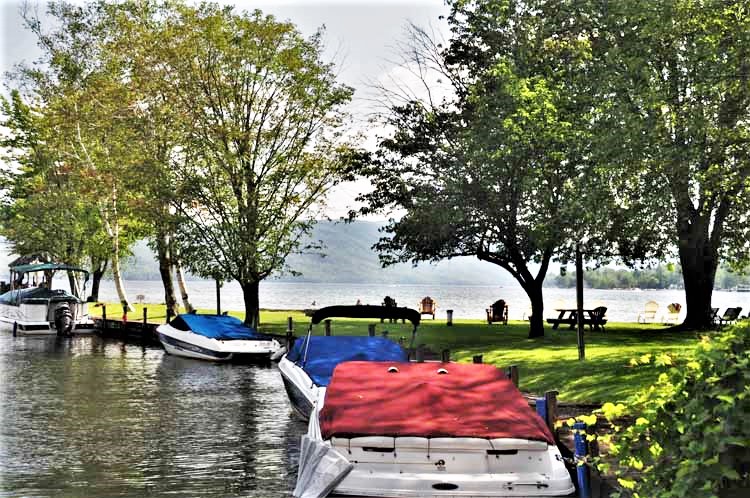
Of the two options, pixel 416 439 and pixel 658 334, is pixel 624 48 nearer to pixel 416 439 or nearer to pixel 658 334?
pixel 658 334

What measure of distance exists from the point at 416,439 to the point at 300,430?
859 centimetres

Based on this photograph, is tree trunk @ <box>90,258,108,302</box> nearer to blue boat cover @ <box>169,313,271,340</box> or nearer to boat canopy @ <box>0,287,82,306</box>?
boat canopy @ <box>0,287,82,306</box>

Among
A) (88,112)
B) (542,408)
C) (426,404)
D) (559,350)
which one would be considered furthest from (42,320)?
(542,408)

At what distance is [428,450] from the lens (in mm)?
10445

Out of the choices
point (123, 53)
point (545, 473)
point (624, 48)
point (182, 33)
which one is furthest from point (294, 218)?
point (545, 473)

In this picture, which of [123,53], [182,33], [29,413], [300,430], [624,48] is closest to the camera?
[300,430]

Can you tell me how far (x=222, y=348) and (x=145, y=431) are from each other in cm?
1431

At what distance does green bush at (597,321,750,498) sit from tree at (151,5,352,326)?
125 feet

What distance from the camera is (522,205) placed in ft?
116

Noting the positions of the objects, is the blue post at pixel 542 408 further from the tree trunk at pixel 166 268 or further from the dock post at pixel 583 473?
the tree trunk at pixel 166 268

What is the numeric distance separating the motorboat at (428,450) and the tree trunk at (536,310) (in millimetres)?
22848

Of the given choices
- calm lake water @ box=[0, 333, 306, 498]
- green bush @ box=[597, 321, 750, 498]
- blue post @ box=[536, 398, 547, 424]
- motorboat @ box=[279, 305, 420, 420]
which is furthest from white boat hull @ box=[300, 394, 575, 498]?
motorboat @ box=[279, 305, 420, 420]

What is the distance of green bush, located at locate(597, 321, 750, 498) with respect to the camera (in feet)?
14.0

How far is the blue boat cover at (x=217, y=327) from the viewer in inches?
1323
